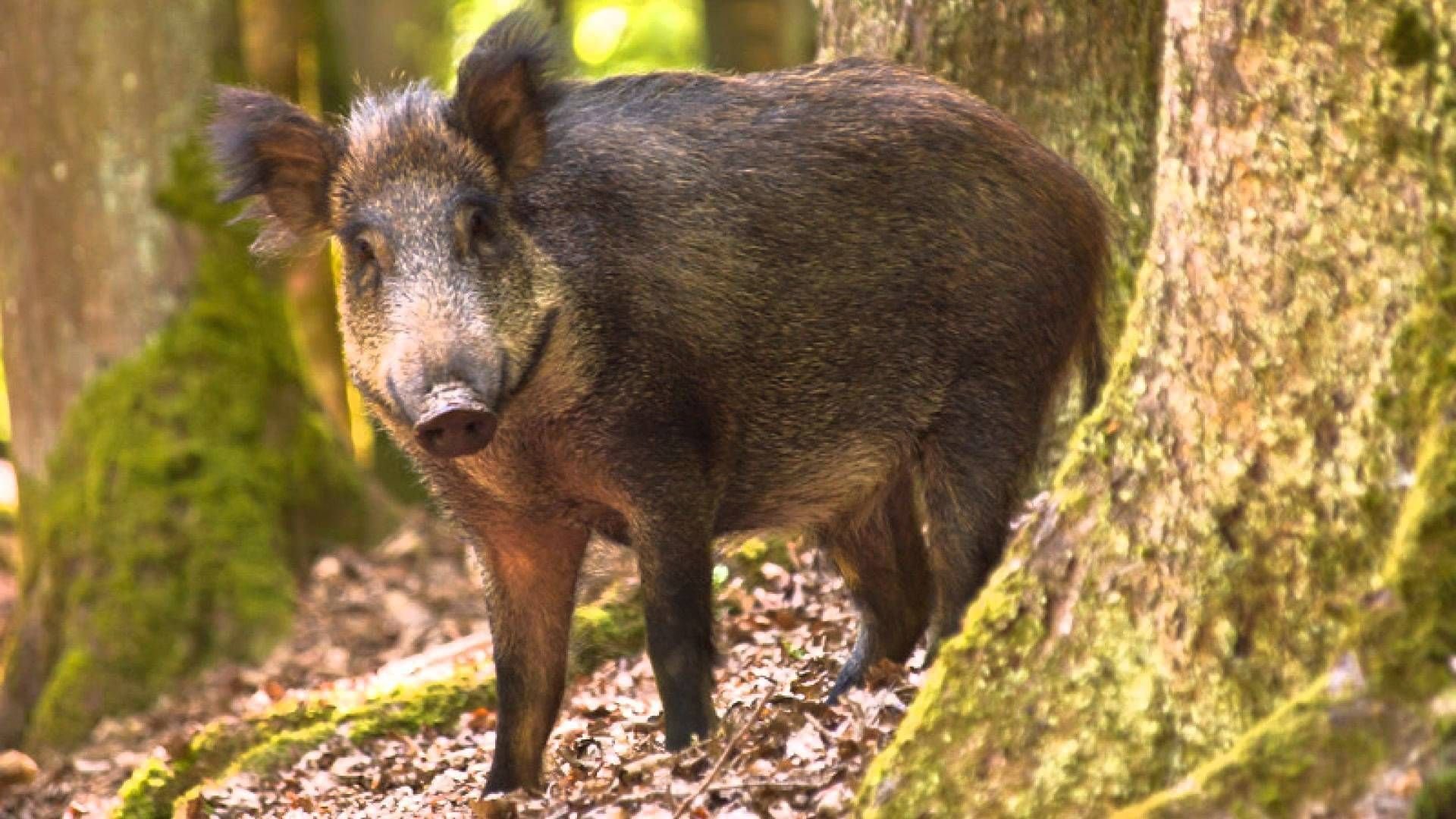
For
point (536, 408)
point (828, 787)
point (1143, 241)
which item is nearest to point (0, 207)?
point (536, 408)

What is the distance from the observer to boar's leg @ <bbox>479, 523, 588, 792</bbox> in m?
5.92

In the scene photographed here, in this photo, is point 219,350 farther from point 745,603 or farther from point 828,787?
point 828,787

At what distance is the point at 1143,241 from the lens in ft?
22.8

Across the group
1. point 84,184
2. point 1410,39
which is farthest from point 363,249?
point 84,184

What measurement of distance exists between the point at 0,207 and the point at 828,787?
707 cm

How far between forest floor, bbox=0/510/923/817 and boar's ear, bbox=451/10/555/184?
1688 millimetres

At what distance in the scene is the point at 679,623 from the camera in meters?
5.61

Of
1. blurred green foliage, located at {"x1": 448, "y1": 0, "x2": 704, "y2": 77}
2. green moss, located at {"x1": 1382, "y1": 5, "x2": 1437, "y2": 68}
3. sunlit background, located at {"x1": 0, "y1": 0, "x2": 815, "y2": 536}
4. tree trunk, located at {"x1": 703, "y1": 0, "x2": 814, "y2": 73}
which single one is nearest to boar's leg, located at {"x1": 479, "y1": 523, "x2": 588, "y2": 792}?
green moss, located at {"x1": 1382, "y1": 5, "x2": 1437, "y2": 68}

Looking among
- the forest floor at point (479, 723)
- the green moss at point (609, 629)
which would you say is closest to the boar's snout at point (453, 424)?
the forest floor at point (479, 723)

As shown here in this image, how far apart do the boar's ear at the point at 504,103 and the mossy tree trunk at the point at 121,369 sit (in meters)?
4.75

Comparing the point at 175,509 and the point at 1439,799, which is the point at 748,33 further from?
the point at 1439,799

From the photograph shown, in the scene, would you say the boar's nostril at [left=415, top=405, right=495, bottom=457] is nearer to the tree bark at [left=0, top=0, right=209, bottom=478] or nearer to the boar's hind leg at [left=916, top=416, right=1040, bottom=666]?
the boar's hind leg at [left=916, top=416, right=1040, bottom=666]

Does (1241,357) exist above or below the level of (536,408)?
above

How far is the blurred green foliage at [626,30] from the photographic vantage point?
20016 mm
